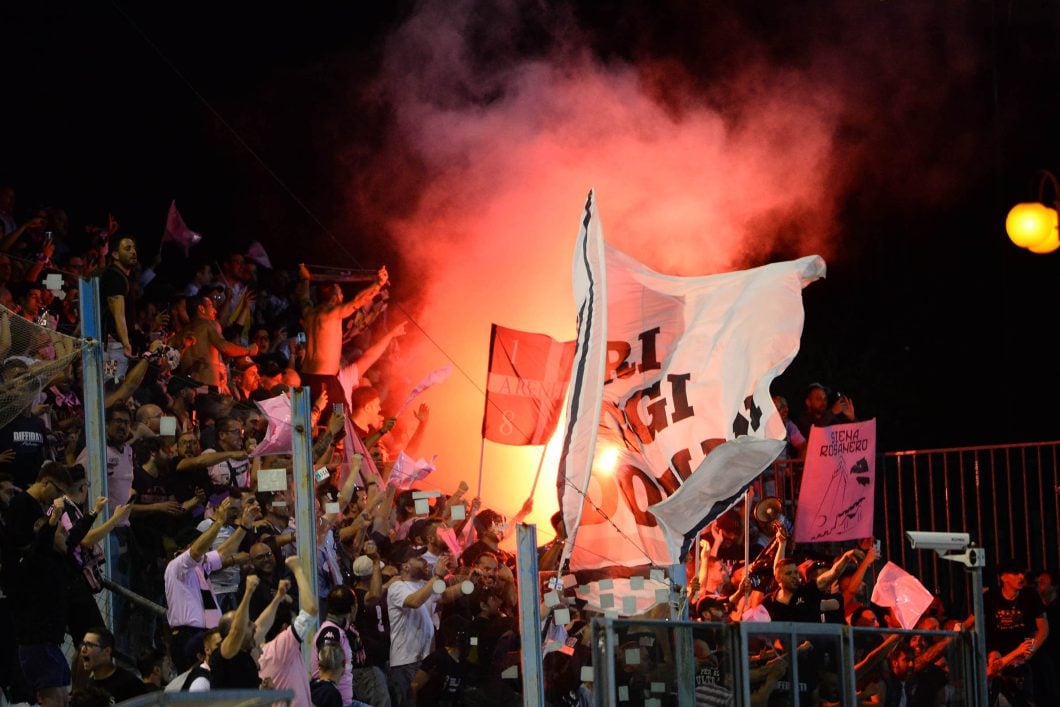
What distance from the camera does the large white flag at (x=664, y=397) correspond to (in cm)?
1081

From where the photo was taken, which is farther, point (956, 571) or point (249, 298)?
point (956, 571)

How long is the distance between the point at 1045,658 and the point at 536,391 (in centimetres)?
433

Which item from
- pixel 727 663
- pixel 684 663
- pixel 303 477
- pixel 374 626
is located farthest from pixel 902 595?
pixel 303 477

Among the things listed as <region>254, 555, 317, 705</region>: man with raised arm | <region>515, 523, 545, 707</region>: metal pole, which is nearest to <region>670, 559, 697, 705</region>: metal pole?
<region>515, 523, 545, 707</region>: metal pole

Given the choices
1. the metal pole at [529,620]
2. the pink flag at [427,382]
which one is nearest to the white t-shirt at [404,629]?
the metal pole at [529,620]

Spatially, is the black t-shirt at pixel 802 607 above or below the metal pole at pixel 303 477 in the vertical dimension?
below

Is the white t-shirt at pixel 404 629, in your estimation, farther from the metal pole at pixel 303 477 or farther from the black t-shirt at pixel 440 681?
the metal pole at pixel 303 477

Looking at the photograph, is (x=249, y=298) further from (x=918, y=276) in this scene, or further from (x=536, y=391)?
(x=918, y=276)

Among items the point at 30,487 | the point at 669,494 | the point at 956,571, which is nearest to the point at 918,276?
the point at 956,571

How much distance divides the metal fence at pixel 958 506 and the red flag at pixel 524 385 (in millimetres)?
2244

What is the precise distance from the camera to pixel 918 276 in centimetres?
2389

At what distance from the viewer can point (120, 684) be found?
8.43 meters

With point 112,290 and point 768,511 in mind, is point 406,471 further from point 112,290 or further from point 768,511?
point 112,290

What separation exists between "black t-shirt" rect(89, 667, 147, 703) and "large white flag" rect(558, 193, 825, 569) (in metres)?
3.20
